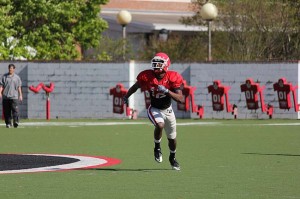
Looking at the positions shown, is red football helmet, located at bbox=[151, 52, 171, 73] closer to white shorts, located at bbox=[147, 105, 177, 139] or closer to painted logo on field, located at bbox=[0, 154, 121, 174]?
white shorts, located at bbox=[147, 105, 177, 139]

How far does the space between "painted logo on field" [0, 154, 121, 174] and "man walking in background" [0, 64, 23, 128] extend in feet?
37.7

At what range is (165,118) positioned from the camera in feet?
59.6

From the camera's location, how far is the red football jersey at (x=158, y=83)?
1803 cm

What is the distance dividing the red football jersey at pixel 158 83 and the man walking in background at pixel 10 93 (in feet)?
49.1

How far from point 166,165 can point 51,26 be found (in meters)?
36.0

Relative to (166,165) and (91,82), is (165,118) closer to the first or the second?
(166,165)

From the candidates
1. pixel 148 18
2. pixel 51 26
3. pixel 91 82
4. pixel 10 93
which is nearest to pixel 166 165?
pixel 10 93

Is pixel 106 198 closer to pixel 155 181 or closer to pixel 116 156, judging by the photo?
pixel 155 181

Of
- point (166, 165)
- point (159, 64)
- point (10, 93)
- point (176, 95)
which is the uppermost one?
point (159, 64)

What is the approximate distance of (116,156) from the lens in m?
21.4

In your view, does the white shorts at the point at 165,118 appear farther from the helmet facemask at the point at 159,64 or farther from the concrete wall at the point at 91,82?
the concrete wall at the point at 91,82

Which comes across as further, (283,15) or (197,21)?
(197,21)

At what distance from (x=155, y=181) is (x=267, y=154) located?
6.08 m

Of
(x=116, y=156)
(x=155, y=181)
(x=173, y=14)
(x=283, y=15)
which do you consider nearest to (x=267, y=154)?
(x=116, y=156)
